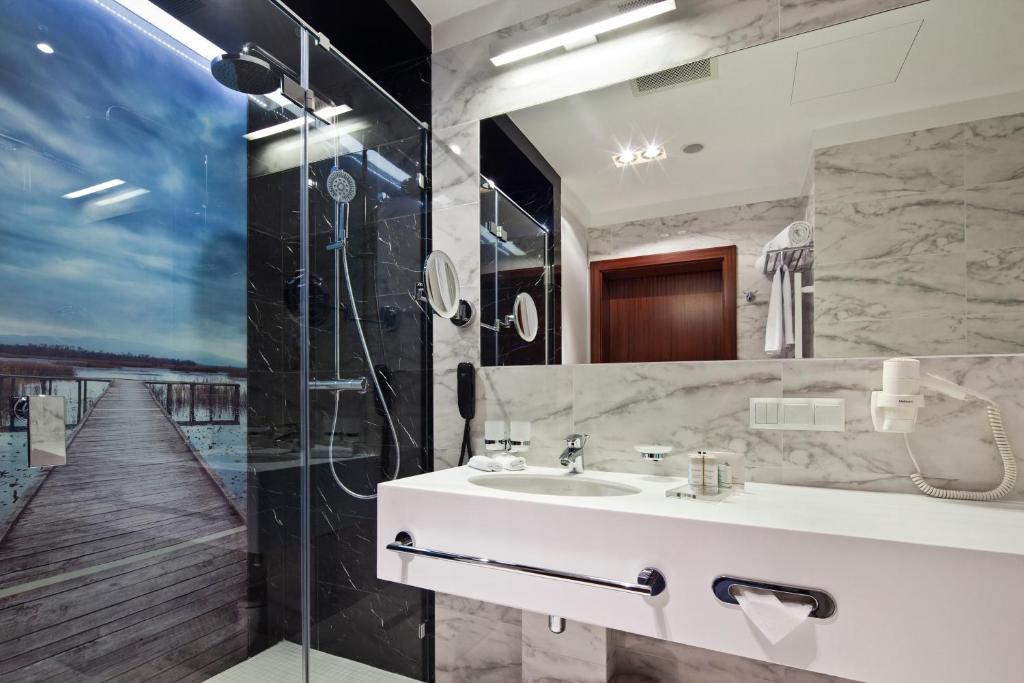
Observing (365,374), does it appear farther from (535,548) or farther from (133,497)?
(535,548)

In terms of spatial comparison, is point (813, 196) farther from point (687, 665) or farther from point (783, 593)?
point (687, 665)

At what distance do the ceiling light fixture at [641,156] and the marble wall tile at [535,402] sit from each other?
0.70 m

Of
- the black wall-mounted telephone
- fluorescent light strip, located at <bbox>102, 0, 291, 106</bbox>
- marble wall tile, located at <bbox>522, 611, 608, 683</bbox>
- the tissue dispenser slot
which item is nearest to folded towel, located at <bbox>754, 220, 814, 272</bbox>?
the tissue dispenser slot

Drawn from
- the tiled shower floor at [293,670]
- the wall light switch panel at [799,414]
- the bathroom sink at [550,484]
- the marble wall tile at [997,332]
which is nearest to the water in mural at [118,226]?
the tiled shower floor at [293,670]

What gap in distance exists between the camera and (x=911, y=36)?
4.35ft

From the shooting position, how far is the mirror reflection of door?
1505mm

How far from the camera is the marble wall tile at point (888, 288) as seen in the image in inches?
50.1

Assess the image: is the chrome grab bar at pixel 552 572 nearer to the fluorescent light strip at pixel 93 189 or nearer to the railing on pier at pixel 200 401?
the railing on pier at pixel 200 401

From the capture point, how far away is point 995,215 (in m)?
1.24

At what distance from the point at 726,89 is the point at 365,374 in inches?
58.2

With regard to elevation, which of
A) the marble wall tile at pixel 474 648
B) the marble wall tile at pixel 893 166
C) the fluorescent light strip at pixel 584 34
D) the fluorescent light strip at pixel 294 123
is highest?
the fluorescent light strip at pixel 584 34

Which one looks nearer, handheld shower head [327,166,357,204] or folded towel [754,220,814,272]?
folded towel [754,220,814,272]

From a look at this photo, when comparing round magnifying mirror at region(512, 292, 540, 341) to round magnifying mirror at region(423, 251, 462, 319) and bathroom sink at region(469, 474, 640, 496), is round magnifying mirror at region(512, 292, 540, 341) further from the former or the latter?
bathroom sink at region(469, 474, 640, 496)

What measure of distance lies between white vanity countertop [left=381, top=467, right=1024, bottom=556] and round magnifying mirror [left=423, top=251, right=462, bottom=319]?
25.5 inches
